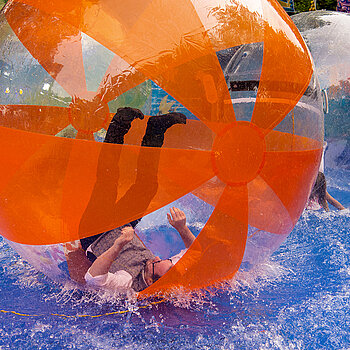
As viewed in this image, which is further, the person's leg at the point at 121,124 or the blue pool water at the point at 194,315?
the blue pool water at the point at 194,315

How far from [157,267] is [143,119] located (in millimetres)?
801

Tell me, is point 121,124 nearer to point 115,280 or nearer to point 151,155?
point 151,155

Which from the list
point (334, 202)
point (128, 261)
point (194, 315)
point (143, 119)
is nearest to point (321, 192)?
point (334, 202)

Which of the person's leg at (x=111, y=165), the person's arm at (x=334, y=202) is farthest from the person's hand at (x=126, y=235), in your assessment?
the person's arm at (x=334, y=202)

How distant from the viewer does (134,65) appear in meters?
2.12

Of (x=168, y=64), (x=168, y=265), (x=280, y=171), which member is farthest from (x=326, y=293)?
(x=168, y=64)

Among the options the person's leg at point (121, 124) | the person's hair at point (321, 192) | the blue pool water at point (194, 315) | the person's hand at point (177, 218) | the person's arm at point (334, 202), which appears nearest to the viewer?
the person's leg at point (121, 124)

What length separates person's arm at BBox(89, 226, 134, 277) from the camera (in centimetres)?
224

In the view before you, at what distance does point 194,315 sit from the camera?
2570 millimetres

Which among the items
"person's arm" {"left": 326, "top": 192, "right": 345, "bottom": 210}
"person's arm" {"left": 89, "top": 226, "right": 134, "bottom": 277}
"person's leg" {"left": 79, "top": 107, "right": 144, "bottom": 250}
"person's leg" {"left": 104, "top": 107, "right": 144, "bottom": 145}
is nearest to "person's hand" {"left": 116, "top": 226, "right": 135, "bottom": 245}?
"person's arm" {"left": 89, "top": 226, "right": 134, "bottom": 277}

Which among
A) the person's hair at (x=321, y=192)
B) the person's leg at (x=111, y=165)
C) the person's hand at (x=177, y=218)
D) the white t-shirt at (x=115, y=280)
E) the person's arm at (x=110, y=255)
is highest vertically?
the person's leg at (x=111, y=165)

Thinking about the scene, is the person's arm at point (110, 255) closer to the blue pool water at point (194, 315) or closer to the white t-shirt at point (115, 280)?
the white t-shirt at point (115, 280)

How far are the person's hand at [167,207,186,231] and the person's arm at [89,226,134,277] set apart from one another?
205 mm

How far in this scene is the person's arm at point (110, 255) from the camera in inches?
88.3
